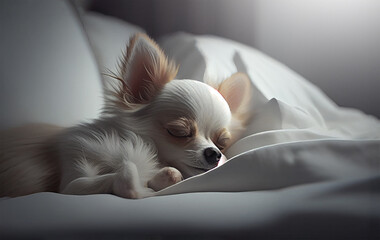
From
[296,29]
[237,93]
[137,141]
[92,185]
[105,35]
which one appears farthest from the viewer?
[296,29]

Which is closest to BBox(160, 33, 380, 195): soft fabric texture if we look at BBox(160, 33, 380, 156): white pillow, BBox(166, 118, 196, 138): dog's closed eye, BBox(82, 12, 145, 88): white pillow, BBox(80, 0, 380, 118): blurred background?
BBox(160, 33, 380, 156): white pillow

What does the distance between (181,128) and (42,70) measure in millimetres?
512

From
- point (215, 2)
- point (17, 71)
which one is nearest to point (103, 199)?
A: point (17, 71)

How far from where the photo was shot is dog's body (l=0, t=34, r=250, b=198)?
72 cm

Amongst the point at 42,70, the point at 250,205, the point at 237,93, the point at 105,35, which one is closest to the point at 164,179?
the point at 250,205

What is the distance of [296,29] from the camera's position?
1951 millimetres

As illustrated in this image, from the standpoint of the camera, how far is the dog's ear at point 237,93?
3.05 ft

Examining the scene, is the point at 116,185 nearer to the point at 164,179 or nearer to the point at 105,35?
the point at 164,179

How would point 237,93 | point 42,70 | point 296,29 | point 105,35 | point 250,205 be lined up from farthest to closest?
point 296,29 → point 105,35 → point 42,70 → point 237,93 → point 250,205

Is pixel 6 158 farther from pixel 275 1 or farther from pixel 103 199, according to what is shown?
pixel 275 1

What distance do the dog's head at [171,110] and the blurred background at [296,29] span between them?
3.60 ft

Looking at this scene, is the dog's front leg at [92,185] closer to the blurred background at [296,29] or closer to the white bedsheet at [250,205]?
the white bedsheet at [250,205]

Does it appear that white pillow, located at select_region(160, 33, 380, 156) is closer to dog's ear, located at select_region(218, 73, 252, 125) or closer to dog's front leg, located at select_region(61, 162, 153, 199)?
dog's ear, located at select_region(218, 73, 252, 125)

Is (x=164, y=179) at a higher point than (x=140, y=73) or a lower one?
lower
